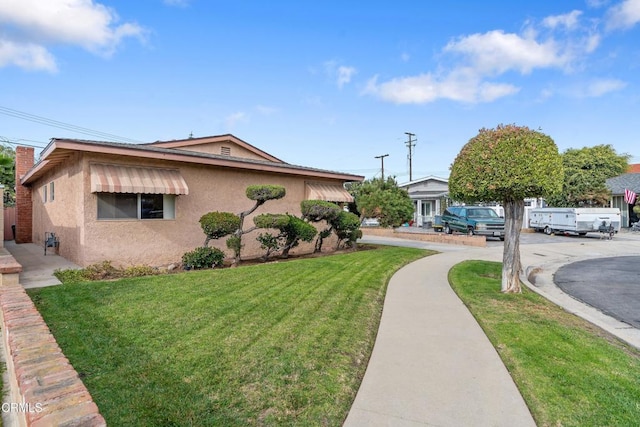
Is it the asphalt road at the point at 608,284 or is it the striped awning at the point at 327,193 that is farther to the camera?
the striped awning at the point at 327,193

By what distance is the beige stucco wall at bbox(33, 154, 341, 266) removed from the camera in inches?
351

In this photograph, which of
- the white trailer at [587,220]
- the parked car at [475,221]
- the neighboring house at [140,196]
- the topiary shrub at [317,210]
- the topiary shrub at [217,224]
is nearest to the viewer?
the neighboring house at [140,196]

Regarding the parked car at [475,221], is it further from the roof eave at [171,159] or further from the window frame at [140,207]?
the window frame at [140,207]

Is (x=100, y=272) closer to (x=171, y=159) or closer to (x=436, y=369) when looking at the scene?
(x=171, y=159)

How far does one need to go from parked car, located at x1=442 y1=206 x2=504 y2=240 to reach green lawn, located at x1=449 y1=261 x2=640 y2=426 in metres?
14.8

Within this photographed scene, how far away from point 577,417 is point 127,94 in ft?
65.5

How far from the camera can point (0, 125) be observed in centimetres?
2891

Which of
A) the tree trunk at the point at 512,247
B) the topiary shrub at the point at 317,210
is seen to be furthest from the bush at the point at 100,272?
the tree trunk at the point at 512,247

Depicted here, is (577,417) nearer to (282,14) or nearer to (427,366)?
(427,366)

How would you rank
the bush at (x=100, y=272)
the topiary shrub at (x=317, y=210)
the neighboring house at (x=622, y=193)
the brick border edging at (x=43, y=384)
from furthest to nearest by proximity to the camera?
1. the neighboring house at (x=622, y=193)
2. the topiary shrub at (x=317, y=210)
3. the bush at (x=100, y=272)
4. the brick border edging at (x=43, y=384)

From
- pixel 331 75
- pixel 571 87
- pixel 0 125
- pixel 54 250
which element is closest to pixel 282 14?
pixel 331 75

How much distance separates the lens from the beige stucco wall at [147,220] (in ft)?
29.2

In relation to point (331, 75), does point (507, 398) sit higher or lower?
lower

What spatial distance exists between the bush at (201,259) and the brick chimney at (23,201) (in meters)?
12.6
